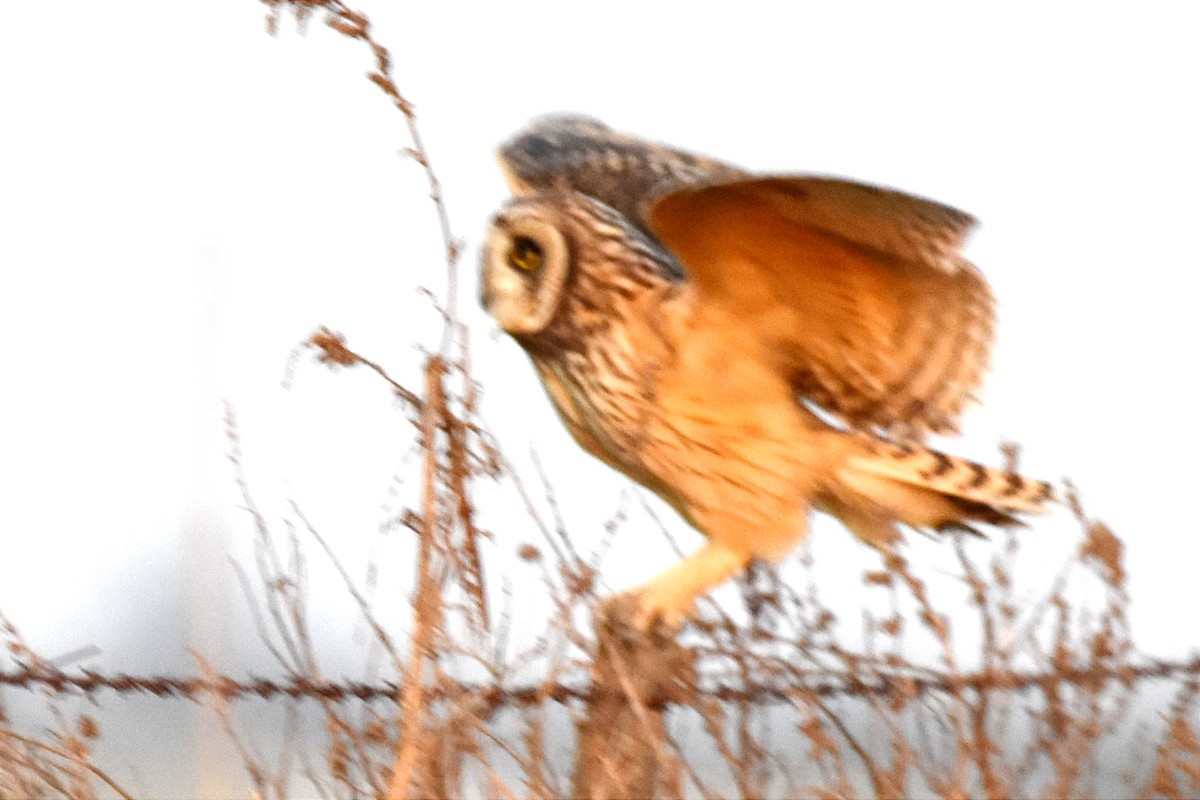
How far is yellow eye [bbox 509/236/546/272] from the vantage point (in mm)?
1579

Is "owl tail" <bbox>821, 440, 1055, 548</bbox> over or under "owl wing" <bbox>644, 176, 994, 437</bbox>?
under

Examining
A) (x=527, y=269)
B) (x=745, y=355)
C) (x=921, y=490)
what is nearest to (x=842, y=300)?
(x=745, y=355)

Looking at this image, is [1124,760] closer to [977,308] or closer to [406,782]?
[977,308]

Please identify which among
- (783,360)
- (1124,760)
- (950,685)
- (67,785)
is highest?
(783,360)

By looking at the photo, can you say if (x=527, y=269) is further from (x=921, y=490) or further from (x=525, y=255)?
(x=921, y=490)

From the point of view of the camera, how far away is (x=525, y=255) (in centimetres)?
159

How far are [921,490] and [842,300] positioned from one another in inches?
8.7

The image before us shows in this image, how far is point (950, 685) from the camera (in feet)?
4.21

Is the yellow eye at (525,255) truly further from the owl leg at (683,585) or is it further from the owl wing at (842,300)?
the owl leg at (683,585)

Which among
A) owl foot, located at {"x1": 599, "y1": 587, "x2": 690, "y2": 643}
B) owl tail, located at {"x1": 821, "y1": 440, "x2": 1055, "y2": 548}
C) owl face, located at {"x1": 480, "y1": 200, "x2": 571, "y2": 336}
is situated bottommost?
owl foot, located at {"x1": 599, "y1": 587, "x2": 690, "y2": 643}

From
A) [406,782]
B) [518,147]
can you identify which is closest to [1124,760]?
[406,782]

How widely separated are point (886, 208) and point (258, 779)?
2.54 ft

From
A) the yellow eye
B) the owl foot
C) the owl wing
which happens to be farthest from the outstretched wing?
the owl foot

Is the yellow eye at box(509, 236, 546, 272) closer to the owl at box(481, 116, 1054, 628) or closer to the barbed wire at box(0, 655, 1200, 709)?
the owl at box(481, 116, 1054, 628)
